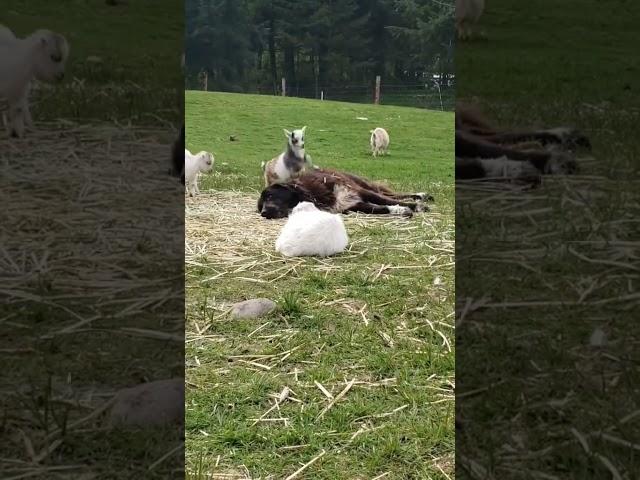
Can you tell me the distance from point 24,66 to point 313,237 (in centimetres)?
297

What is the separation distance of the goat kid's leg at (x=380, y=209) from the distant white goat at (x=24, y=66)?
2.37 meters

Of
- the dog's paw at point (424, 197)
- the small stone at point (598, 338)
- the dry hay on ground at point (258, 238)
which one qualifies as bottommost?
the dry hay on ground at point (258, 238)

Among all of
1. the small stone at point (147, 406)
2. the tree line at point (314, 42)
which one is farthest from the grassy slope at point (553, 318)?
the tree line at point (314, 42)

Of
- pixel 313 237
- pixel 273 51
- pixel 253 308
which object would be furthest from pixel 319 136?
pixel 273 51

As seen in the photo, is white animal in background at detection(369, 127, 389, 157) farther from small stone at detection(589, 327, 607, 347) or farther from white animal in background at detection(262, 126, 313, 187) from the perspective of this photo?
small stone at detection(589, 327, 607, 347)

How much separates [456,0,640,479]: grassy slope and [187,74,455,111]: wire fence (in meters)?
12.4

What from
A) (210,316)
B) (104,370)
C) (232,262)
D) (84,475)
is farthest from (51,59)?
(84,475)

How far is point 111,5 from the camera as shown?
10016 mm

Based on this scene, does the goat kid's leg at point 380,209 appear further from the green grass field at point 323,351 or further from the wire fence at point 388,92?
the wire fence at point 388,92

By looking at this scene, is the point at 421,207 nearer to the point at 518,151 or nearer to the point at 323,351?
the point at 518,151

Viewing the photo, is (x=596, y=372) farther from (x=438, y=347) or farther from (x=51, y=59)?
(x=51, y=59)

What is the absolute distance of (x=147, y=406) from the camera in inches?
68.7

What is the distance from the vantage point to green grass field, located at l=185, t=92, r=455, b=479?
1.78 metres

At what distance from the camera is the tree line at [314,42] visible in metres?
21.1
